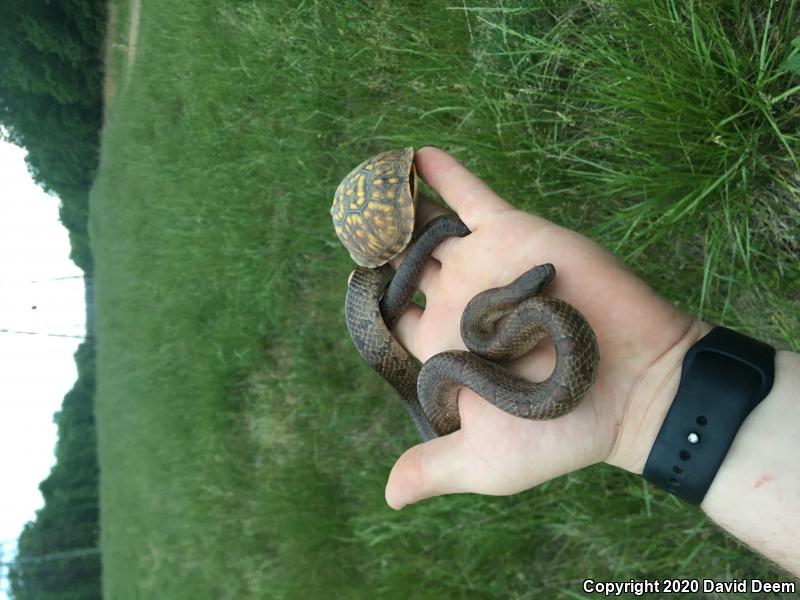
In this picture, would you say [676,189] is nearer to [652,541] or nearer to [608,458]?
[608,458]

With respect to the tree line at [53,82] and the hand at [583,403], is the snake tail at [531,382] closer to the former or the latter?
the hand at [583,403]

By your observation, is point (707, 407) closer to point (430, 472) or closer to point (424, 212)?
point (430, 472)

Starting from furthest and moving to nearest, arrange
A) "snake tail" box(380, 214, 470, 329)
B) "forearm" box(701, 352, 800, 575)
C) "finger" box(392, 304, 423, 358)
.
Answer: "finger" box(392, 304, 423, 358) → "snake tail" box(380, 214, 470, 329) → "forearm" box(701, 352, 800, 575)

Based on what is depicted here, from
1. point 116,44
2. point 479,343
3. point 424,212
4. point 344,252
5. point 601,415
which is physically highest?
point 116,44

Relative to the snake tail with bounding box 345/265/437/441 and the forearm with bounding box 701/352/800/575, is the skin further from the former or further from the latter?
the snake tail with bounding box 345/265/437/441

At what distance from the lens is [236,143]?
540cm

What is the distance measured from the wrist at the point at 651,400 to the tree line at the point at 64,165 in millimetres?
7050

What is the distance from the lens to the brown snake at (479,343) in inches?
82.5

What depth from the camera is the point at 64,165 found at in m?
8.09

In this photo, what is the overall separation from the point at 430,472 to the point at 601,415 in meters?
0.74

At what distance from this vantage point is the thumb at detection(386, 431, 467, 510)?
2.38m

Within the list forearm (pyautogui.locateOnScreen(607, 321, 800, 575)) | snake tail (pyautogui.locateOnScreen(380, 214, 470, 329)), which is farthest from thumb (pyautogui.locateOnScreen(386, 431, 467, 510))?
forearm (pyautogui.locateOnScreen(607, 321, 800, 575))

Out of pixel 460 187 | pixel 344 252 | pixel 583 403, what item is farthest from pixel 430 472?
pixel 344 252

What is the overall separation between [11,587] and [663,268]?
1180 cm
